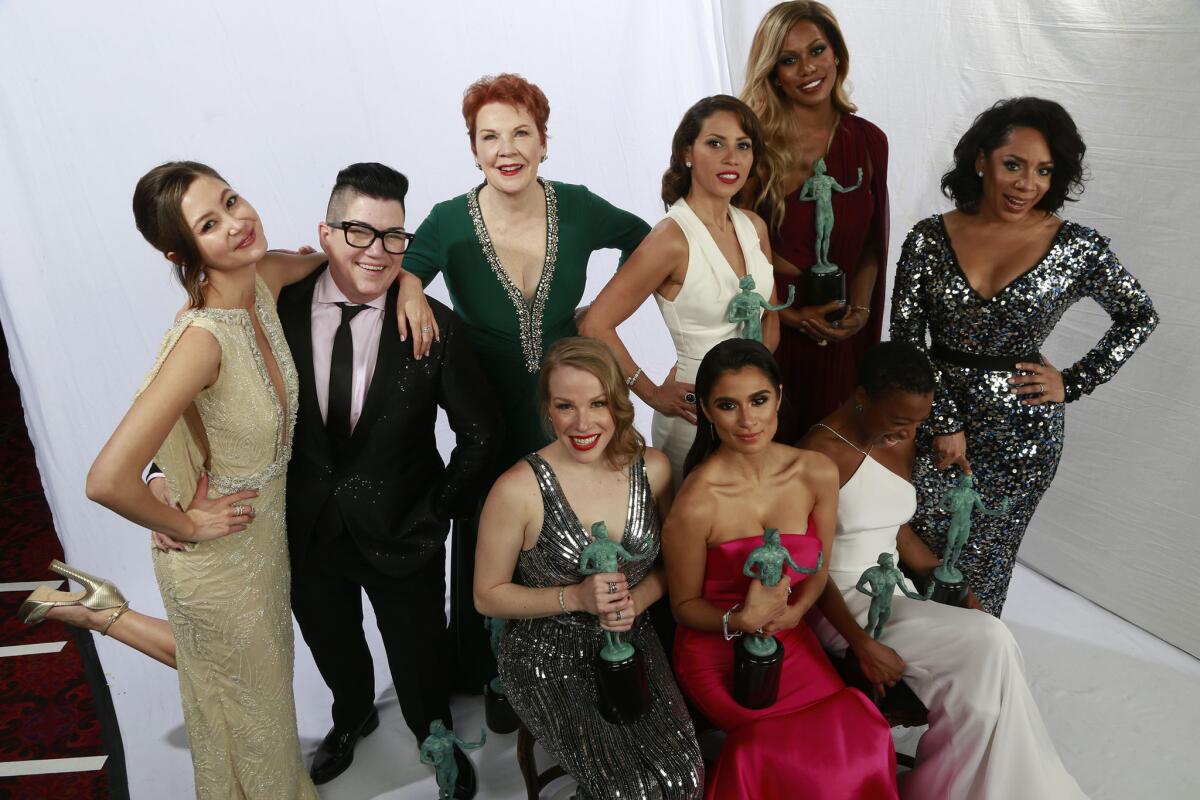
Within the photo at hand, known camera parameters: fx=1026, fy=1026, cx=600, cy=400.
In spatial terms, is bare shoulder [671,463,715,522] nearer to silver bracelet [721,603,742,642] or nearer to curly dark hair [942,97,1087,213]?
silver bracelet [721,603,742,642]

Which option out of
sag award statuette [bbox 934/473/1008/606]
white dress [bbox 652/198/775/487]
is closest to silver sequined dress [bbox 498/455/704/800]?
white dress [bbox 652/198/775/487]

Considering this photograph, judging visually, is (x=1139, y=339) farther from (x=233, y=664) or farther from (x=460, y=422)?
(x=233, y=664)

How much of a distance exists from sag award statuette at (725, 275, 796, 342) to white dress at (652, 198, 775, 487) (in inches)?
2.1

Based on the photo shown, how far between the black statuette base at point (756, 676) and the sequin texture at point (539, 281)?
1003 millimetres

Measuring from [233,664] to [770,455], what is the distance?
4.61 feet

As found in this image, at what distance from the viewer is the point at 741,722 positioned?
2.42 meters

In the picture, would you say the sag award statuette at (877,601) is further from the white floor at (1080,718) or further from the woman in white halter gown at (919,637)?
the white floor at (1080,718)

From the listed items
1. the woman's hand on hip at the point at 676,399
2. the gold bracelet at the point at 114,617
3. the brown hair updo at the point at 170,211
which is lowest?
the gold bracelet at the point at 114,617

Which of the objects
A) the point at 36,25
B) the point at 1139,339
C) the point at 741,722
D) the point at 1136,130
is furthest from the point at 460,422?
the point at 1136,130

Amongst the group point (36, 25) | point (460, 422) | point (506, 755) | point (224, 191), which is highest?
point (36, 25)

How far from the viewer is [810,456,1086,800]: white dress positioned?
2471 millimetres

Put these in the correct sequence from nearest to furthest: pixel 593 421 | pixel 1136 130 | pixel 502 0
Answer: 1. pixel 593 421
2. pixel 1136 130
3. pixel 502 0

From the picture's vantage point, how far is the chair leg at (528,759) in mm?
2645

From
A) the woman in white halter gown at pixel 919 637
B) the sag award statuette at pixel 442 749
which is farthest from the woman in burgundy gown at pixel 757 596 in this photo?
the sag award statuette at pixel 442 749
